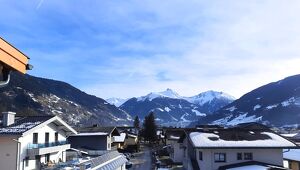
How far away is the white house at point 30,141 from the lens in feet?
106

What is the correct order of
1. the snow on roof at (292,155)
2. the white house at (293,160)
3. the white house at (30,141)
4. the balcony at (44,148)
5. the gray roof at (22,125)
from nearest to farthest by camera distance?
the white house at (30,141), the gray roof at (22,125), the balcony at (44,148), the white house at (293,160), the snow on roof at (292,155)

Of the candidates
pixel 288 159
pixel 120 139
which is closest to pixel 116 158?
pixel 288 159

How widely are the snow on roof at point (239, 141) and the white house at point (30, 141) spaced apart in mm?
14722

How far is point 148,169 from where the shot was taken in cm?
5981

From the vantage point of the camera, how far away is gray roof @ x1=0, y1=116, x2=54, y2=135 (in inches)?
1278

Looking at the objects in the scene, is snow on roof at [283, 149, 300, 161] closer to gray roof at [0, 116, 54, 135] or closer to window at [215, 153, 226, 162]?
window at [215, 153, 226, 162]

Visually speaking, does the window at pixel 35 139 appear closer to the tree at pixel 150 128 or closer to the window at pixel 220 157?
the window at pixel 220 157

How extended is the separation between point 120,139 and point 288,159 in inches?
2069

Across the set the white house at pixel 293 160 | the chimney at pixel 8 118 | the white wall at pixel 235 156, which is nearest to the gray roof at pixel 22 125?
the chimney at pixel 8 118

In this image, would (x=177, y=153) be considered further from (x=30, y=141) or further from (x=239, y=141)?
(x=30, y=141)

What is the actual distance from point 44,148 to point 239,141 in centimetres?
1985

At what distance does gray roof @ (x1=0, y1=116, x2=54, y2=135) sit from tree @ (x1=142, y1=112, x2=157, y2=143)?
89623 mm

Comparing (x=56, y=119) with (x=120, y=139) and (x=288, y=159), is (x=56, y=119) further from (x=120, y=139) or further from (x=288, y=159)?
(x=120, y=139)

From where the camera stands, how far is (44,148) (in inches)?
1412
